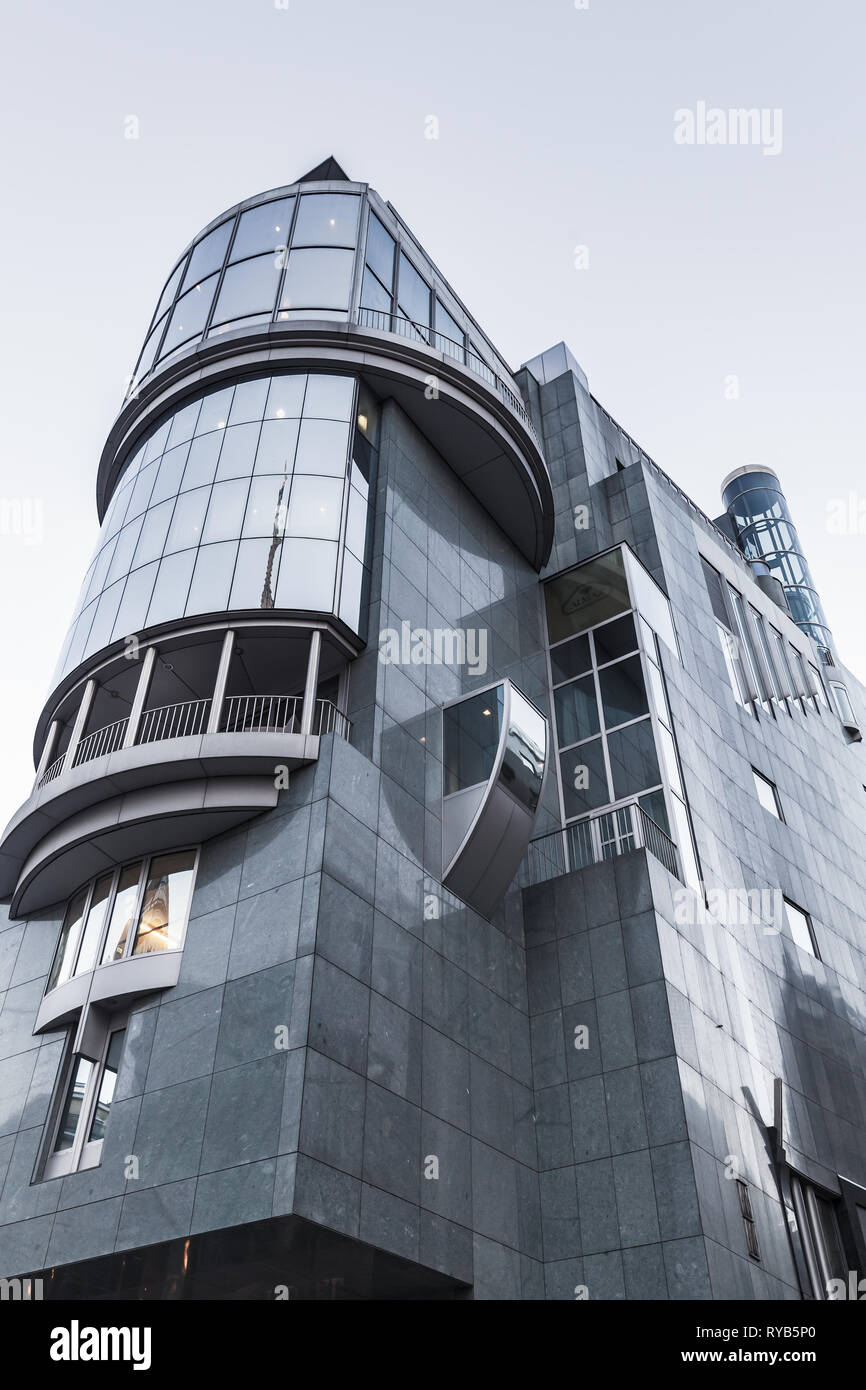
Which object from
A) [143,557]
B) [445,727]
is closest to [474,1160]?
[445,727]

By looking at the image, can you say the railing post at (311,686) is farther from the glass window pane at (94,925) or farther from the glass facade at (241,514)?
the glass window pane at (94,925)

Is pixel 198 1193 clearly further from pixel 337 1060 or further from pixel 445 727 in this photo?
pixel 445 727

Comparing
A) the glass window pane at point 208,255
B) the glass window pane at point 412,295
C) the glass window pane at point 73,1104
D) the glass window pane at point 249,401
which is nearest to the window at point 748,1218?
the glass window pane at point 73,1104

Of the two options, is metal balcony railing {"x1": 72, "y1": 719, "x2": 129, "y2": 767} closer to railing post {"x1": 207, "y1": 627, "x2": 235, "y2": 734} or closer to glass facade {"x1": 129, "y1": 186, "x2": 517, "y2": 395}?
railing post {"x1": 207, "y1": 627, "x2": 235, "y2": 734}

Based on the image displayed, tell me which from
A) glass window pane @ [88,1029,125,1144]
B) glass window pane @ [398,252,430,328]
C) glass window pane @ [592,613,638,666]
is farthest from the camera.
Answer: glass window pane @ [398,252,430,328]

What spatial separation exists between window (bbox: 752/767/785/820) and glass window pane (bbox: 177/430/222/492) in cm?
1943

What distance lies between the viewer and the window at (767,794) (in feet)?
112

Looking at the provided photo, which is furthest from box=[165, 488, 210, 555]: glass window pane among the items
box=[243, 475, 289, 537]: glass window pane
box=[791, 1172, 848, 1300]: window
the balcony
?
box=[791, 1172, 848, 1300]: window

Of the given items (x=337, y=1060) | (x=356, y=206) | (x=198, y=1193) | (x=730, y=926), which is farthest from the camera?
(x=356, y=206)

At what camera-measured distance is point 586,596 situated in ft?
101

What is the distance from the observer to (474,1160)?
1959 centimetres

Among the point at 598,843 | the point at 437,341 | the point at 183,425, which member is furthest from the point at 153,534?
the point at 598,843

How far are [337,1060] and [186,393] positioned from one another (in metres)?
17.9

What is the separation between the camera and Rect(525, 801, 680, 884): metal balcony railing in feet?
80.7
